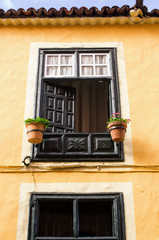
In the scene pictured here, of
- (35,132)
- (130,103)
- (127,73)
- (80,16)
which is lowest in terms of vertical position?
(35,132)

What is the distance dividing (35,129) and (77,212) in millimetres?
1799

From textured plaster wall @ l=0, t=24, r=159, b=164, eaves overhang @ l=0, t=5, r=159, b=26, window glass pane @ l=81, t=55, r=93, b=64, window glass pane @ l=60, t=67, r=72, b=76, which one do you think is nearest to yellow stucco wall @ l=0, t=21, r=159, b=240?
textured plaster wall @ l=0, t=24, r=159, b=164

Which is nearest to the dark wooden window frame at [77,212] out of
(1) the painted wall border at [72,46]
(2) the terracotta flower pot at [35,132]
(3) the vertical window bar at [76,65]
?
(1) the painted wall border at [72,46]

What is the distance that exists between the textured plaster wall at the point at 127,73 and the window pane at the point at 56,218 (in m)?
1.15

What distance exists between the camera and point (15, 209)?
607 cm

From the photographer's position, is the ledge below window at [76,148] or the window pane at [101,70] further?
the window pane at [101,70]

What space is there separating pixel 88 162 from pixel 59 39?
3.30 meters

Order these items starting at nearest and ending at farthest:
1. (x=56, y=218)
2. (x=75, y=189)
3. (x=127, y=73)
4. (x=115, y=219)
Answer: (x=115, y=219), (x=75, y=189), (x=56, y=218), (x=127, y=73)

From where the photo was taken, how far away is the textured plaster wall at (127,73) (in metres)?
6.68

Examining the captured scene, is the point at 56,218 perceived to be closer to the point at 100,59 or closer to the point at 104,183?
the point at 104,183

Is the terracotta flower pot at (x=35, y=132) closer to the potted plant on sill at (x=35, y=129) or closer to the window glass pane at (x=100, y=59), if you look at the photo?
the potted plant on sill at (x=35, y=129)

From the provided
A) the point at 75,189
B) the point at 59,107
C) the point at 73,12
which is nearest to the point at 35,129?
the point at 59,107

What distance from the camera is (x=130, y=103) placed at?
7102 millimetres

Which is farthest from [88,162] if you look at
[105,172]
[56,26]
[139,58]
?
[56,26]
